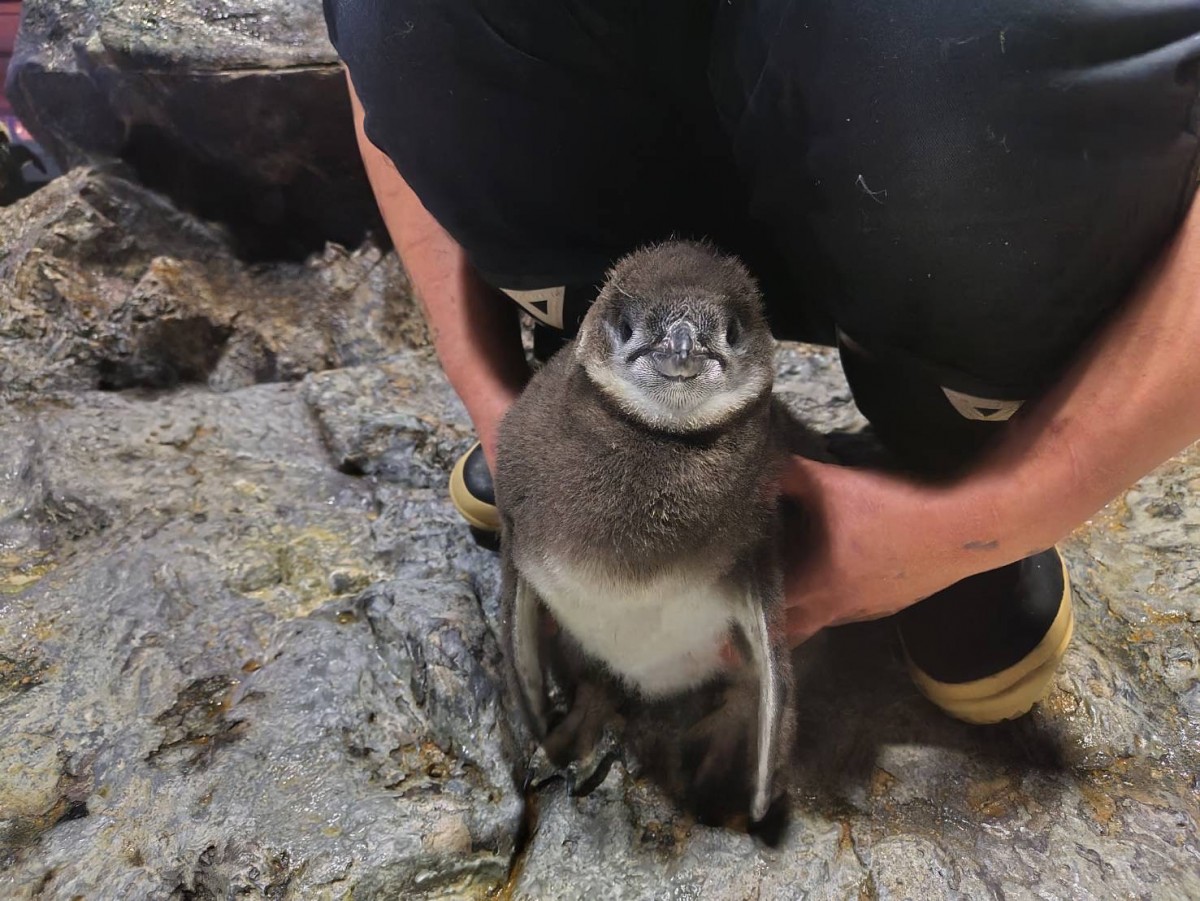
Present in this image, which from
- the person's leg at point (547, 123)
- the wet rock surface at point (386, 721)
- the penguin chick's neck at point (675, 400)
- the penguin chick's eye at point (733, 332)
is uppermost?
the person's leg at point (547, 123)

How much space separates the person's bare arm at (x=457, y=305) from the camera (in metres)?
1.29

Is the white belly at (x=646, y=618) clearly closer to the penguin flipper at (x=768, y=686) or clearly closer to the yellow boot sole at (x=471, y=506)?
the penguin flipper at (x=768, y=686)

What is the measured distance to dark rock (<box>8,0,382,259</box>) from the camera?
86.7 inches

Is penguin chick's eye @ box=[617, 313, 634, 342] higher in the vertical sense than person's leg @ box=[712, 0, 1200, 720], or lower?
lower

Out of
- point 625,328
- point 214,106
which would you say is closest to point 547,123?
point 625,328

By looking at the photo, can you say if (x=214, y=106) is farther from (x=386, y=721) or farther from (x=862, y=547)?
(x=862, y=547)

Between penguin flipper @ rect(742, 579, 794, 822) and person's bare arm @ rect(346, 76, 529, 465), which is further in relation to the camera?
person's bare arm @ rect(346, 76, 529, 465)

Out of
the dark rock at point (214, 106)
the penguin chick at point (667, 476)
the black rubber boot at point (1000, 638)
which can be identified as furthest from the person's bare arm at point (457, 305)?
the dark rock at point (214, 106)

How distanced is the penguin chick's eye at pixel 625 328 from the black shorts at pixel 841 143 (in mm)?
171

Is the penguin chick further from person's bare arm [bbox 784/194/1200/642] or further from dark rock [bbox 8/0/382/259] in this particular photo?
dark rock [bbox 8/0/382/259]

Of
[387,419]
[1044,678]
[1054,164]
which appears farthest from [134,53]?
[1044,678]

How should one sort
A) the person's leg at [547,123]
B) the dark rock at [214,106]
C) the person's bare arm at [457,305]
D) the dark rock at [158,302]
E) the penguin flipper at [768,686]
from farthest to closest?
the dark rock at [214,106] → the dark rock at [158,302] → the person's bare arm at [457,305] → the penguin flipper at [768,686] → the person's leg at [547,123]

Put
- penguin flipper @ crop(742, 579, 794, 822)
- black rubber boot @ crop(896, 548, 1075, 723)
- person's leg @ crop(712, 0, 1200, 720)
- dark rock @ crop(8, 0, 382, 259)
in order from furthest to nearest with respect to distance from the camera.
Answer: dark rock @ crop(8, 0, 382, 259) < black rubber boot @ crop(896, 548, 1075, 723) < penguin flipper @ crop(742, 579, 794, 822) < person's leg @ crop(712, 0, 1200, 720)

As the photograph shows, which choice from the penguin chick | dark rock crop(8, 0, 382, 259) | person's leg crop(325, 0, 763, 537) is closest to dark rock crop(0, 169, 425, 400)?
dark rock crop(8, 0, 382, 259)
